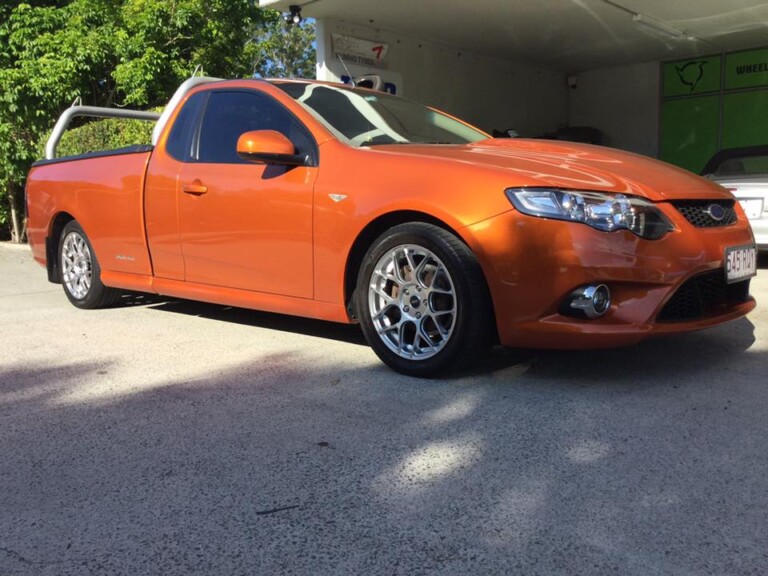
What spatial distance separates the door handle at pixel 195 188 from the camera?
472cm

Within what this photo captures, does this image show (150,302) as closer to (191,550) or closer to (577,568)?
(191,550)

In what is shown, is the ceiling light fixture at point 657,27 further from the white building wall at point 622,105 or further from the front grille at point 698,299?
the front grille at point 698,299

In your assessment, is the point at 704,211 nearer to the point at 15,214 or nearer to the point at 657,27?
the point at 657,27

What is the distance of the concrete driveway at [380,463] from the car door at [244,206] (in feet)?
1.69

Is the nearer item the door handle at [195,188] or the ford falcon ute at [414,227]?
the ford falcon ute at [414,227]

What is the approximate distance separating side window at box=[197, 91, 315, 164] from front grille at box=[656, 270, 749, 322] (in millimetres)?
2162

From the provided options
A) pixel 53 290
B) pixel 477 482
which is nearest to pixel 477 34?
pixel 53 290

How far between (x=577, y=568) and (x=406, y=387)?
172 centimetres

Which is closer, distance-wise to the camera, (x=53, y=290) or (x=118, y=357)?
(x=118, y=357)

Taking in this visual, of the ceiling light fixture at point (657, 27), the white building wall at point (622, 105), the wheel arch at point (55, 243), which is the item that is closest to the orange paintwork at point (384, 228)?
the wheel arch at point (55, 243)

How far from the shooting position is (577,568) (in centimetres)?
206

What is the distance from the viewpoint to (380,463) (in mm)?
2803

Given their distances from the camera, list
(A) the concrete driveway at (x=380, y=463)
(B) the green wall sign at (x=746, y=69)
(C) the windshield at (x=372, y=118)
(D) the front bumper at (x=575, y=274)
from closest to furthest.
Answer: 1. (A) the concrete driveway at (x=380, y=463)
2. (D) the front bumper at (x=575, y=274)
3. (C) the windshield at (x=372, y=118)
4. (B) the green wall sign at (x=746, y=69)

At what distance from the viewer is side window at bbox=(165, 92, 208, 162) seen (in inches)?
196
